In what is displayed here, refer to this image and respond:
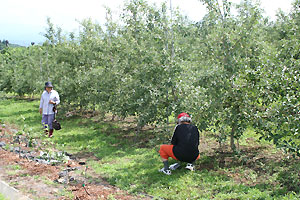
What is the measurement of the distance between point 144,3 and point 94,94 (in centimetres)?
512

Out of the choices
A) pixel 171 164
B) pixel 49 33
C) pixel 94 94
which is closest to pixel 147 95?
pixel 171 164

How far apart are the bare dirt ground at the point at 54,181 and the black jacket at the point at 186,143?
4.29ft

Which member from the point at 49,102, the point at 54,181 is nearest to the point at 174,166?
the point at 54,181

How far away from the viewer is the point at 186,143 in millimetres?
6242

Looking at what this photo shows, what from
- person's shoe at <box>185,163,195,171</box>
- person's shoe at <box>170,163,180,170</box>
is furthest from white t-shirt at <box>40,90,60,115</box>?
person's shoe at <box>185,163,195,171</box>

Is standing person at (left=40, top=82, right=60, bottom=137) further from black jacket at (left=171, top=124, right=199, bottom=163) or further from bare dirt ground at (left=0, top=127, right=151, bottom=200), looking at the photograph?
black jacket at (left=171, top=124, right=199, bottom=163)

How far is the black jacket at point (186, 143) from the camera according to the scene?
20.5 ft

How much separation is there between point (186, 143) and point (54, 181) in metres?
2.90

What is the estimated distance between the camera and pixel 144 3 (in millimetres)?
9523

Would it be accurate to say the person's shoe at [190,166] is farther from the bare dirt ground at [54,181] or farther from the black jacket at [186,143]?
the bare dirt ground at [54,181]

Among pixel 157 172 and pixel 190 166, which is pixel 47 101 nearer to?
pixel 157 172

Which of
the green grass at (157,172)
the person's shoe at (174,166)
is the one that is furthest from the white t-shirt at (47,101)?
the person's shoe at (174,166)

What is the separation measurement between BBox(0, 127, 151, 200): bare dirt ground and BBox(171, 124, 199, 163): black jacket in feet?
4.29

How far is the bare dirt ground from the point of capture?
17.4 feet
